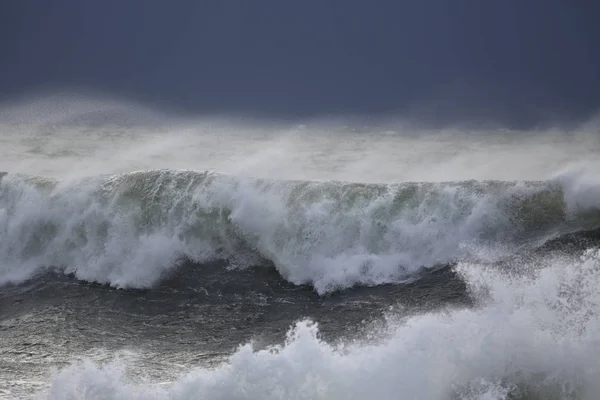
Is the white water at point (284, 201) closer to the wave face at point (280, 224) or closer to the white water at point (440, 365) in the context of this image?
the wave face at point (280, 224)

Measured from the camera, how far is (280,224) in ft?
41.3

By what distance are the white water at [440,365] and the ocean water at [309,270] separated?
23 millimetres

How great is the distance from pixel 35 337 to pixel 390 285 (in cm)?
560

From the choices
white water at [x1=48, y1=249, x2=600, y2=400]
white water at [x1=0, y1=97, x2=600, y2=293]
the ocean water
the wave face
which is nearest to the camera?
white water at [x1=48, y1=249, x2=600, y2=400]

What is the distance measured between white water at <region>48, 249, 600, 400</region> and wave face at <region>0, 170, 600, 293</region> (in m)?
2.54

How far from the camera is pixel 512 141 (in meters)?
16.9

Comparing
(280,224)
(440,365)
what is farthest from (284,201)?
(440,365)

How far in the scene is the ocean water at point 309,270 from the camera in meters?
7.95

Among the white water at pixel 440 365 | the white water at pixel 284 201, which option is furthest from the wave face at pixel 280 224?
the white water at pixel 440 365

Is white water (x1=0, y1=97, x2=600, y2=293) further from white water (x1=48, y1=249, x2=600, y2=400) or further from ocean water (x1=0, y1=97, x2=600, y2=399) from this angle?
white water (x1=48, y1=249, x2=600, y2=400)

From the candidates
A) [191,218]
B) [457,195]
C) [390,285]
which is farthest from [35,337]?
[457,195]

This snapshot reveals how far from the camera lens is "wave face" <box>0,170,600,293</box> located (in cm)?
1145

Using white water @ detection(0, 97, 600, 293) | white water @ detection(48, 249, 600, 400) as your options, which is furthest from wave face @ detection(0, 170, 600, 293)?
white water @ detection(48, 249, 600, 400)

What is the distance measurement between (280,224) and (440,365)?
208 inches
